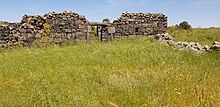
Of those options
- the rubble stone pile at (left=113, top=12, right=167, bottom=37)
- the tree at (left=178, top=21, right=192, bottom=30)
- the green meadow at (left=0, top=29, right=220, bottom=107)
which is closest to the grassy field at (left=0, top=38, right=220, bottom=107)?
the green meadow at (left=0, top=29, right=220, bottom=107)

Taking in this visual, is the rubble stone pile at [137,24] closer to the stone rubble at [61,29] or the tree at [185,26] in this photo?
the stone rubble at [61,29]

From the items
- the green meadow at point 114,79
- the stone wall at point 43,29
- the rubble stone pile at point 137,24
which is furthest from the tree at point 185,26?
the green meadow at point 114,79

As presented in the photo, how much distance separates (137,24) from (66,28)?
4.42 metres

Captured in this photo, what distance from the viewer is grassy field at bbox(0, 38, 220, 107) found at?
5664mm

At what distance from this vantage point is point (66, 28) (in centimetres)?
1645

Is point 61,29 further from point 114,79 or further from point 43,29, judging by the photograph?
point 114,79

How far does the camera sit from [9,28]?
51.8 ft

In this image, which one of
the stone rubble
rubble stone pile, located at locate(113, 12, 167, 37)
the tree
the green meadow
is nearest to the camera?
the green meadow

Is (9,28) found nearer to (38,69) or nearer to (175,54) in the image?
(38,69)

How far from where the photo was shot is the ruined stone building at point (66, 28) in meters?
15.8

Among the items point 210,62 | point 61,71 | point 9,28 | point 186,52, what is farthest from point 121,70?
point 9,28

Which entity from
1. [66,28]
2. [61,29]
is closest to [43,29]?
[61,29]

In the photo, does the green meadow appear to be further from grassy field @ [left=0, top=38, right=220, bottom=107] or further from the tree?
the tree

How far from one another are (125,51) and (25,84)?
5.22 m
